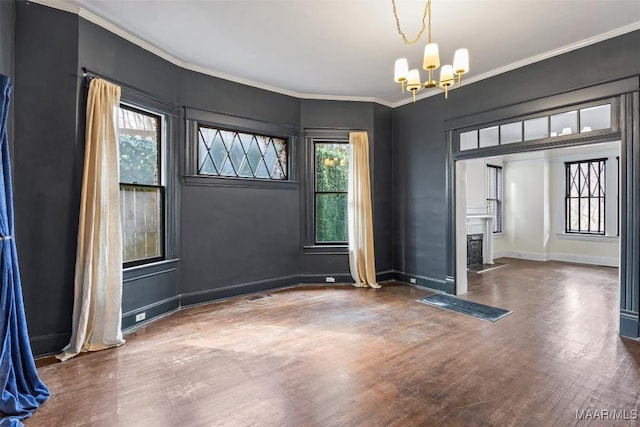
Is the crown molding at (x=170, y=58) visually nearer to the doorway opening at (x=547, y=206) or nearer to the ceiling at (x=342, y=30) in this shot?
the ceiling at (x=342, y=30)

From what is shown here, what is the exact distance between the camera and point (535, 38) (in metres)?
3.50

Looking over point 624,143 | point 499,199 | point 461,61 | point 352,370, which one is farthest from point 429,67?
point 499,199

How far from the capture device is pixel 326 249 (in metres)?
5.38

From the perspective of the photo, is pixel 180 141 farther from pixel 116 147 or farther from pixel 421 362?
pixel 421 362

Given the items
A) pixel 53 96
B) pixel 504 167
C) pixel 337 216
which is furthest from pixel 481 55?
pixel 504 167

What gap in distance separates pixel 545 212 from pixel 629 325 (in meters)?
5.54

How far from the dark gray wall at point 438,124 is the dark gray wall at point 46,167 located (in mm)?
4645

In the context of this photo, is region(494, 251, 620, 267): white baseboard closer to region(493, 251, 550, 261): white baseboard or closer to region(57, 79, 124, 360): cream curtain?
region(493, 251, 550, 261): white baseboard

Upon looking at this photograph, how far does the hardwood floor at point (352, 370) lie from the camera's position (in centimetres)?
206

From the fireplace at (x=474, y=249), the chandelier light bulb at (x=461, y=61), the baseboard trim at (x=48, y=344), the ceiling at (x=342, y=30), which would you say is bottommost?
the baseboard trim at (x=48, y=344)

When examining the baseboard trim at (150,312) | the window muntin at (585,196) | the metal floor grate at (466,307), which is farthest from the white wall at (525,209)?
the baseboard trim at (150,312)

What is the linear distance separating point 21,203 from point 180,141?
1.79m

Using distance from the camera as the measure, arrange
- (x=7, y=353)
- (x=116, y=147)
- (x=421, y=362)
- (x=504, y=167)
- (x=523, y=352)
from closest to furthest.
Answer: (x=7, y=353) → (x=421, y=362) → (x=523, y=352) → (x=116, y=147) → (x=504, y=167)

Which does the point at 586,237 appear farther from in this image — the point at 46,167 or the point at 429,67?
the point at 46,167
